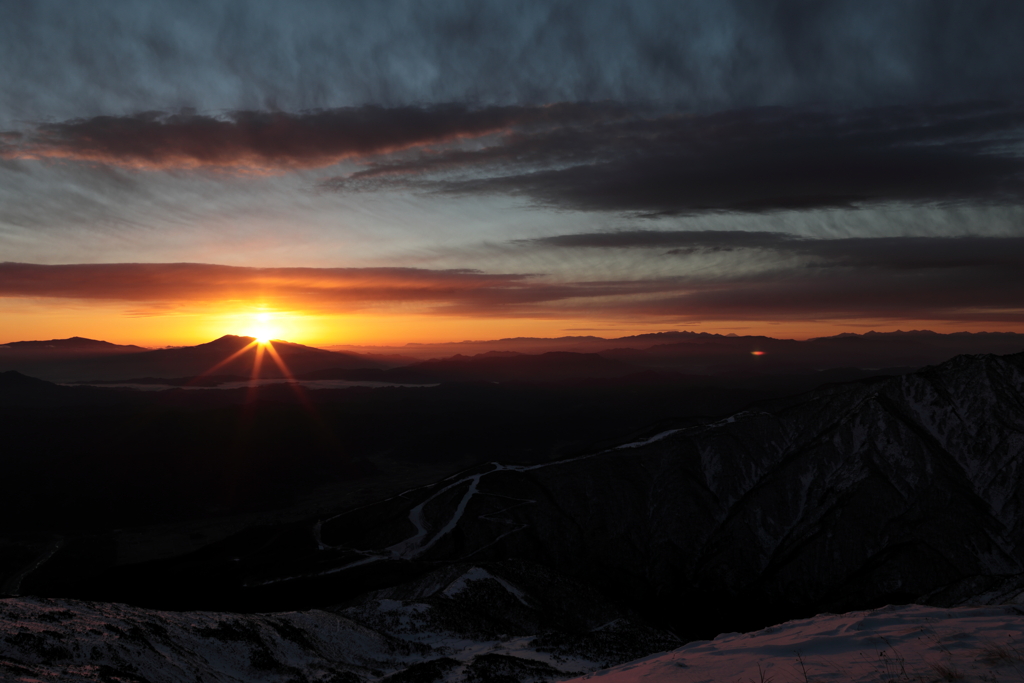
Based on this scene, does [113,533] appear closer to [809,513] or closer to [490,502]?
[490,502]

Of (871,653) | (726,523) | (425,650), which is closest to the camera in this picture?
(871,653)

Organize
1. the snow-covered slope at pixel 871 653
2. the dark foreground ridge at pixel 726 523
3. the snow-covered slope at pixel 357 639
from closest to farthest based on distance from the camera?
the snow-covered slope at pixel 871 653 < the snow-covered slope at pixel 357 639 < the dark foreground ridge at pixel 726 523

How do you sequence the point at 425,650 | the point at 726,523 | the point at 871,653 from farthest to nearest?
the point at 726,523 → the point at 425,650 → the point at 871,653

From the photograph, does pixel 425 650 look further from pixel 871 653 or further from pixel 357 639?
pixel 871 653

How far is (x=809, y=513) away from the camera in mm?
94562

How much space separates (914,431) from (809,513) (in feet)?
83.7

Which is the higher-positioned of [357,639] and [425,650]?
[357,639]

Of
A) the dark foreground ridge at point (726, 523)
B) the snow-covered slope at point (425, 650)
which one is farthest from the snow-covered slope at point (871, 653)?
the dark foreground ridge at point (726, 523)

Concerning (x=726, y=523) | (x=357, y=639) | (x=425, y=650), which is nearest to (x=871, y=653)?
(x=425, y=650)

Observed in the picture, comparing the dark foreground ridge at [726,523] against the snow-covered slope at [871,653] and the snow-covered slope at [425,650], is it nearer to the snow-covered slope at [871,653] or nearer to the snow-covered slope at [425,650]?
the snow-covered slope at [425,650]

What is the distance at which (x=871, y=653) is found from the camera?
13.7 metres

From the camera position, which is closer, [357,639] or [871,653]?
[871,653]

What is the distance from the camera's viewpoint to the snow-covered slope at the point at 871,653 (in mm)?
11617

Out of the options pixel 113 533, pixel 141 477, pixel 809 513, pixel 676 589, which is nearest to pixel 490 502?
pixel 676 589
